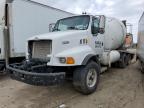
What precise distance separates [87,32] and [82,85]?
6.27 ft

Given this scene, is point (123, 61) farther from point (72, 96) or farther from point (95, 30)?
point (72, 96)

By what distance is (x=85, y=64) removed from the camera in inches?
250

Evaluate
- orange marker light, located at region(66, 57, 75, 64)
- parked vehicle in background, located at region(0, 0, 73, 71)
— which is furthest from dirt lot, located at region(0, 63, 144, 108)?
parked vehicle in background, located at region(0, 0, 73, 71)

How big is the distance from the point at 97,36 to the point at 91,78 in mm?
1768

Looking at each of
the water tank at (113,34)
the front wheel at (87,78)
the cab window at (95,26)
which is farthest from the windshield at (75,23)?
the water tank at (113,34)

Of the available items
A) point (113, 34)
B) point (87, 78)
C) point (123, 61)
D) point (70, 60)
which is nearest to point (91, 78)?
point (87, 78)

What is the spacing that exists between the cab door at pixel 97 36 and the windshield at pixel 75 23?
294mm

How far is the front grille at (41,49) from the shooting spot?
6.21 m

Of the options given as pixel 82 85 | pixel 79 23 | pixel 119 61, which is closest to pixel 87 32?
pixel 79 23

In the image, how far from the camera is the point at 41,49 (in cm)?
641

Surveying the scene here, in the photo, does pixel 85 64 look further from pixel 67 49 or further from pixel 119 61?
pixel 119 61

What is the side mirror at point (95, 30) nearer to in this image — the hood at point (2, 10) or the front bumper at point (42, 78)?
the front bumper at point (42, 78)

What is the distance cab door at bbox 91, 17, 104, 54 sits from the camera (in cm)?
748

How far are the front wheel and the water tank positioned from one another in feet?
8.24
